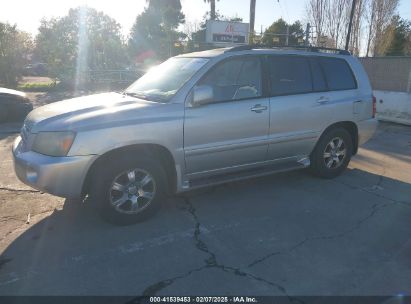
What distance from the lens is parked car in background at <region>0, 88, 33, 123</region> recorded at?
34.3ft

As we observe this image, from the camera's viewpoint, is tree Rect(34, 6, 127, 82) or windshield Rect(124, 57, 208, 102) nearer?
windshield Rect(124, 57, 208, 102)

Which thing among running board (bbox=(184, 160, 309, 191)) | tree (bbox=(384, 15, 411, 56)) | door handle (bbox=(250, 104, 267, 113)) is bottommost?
running board (bbox=(184, 160, 309, 191))

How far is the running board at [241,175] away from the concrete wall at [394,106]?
7367 mm

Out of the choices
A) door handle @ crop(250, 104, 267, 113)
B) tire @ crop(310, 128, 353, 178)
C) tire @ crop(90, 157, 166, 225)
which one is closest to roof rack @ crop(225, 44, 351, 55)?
door handle @ crop(250, 104, 267, 113)

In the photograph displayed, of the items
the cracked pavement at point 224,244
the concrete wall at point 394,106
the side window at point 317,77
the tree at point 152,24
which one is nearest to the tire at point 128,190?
the cracked pavement at point 224,244

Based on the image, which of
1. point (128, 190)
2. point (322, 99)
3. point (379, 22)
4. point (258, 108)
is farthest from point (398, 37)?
point (128, 190)

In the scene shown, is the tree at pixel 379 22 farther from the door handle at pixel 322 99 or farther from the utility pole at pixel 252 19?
the door handle at pixel 322 99

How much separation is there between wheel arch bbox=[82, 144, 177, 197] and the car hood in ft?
1.00

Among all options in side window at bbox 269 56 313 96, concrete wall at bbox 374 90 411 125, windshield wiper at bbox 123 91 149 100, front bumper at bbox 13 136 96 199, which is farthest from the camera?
concrete wall at bbox 374 90 411 125

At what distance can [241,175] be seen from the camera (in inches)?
190

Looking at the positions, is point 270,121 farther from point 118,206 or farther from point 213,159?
point 118,206

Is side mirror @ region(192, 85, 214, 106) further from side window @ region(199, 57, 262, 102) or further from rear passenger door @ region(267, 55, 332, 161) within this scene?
rear passenger door @ region(267, 55, 332, 161)

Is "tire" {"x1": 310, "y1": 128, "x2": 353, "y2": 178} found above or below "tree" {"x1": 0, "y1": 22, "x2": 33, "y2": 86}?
below

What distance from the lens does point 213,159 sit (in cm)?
458
